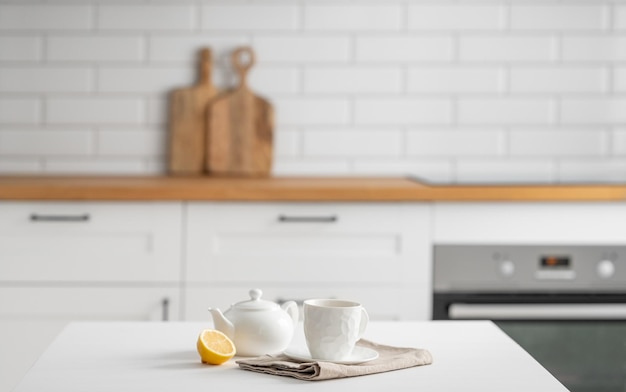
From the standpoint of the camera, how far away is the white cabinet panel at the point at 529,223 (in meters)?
2.58

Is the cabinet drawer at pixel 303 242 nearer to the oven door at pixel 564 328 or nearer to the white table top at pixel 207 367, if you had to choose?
the oven door at pixel 564 328

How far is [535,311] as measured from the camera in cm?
256

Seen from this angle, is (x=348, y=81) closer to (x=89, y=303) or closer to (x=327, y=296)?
(x=327, y=296)

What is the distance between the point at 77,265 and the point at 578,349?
1.43 m

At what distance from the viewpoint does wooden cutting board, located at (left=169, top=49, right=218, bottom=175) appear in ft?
10.4

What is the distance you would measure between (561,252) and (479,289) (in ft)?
0.86

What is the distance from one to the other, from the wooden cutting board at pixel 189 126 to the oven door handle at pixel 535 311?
3.62 ft

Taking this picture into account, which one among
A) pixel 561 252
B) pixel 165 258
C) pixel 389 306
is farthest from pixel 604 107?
pixel 165 258

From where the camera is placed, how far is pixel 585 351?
2.56m

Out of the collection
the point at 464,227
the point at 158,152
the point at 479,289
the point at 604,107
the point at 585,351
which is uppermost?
the point at 604,107

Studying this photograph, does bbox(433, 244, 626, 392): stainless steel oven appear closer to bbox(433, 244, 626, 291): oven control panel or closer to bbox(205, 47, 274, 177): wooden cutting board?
bbox(433, 244, 626, 291): oven control panel

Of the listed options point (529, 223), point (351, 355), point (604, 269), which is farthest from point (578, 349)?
point (351, 355)

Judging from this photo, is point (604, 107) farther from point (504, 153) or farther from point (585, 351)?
point (585, 351)

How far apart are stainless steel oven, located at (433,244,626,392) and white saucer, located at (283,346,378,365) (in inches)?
50.5
